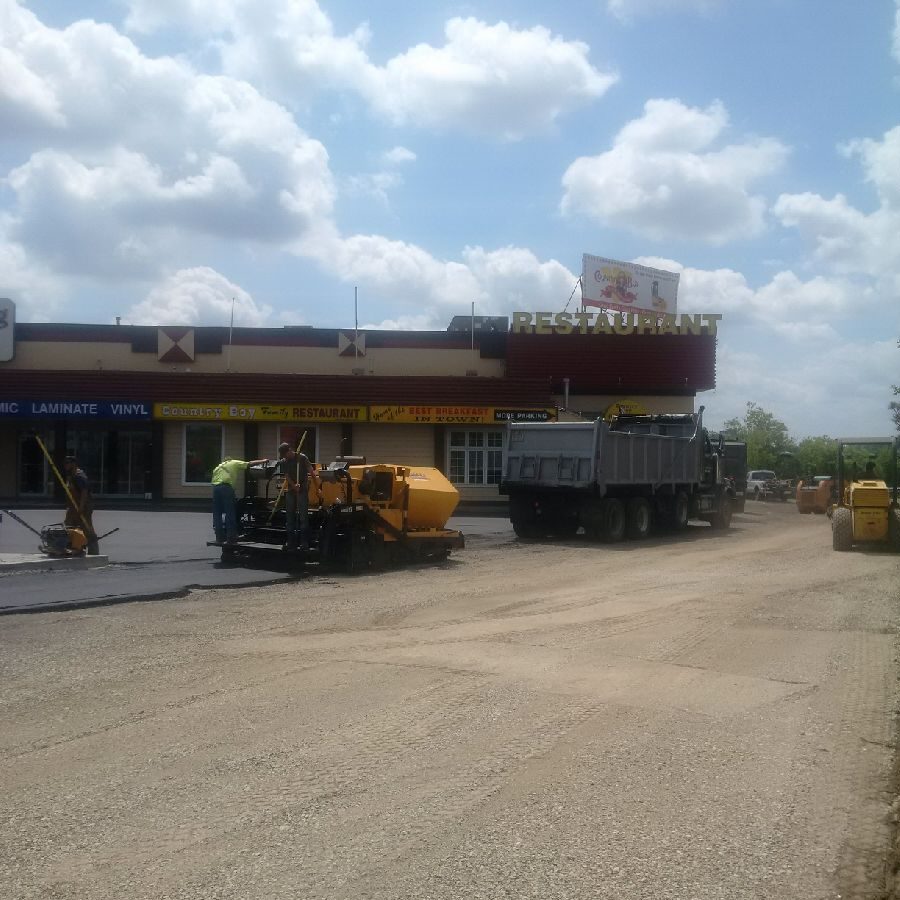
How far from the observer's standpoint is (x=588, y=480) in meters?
22.8

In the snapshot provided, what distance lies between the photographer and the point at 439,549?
1875cm

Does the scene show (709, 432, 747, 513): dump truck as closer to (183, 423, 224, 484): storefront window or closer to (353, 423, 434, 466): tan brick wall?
(353, 423, 434, 466): tan brick wall

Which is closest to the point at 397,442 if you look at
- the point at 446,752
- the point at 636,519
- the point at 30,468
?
the point at 30,468

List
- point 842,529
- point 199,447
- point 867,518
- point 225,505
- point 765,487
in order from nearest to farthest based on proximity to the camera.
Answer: point 225,505 < point 867,518 < point 842,529 < point 199,447 < point 765,487

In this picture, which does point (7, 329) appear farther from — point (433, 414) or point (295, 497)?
point (295, 497)

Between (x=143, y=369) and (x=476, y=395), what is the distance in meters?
12.3

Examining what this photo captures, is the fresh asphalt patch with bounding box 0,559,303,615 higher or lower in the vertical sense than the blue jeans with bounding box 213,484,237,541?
lower

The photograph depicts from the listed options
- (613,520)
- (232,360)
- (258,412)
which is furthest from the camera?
(232,360)

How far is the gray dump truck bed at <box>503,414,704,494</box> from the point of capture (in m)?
22.9

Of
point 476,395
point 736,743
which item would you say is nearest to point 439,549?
point 736,743

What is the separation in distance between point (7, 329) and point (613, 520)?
25363mm

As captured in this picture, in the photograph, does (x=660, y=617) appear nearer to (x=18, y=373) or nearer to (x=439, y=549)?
(x=439, y=549)

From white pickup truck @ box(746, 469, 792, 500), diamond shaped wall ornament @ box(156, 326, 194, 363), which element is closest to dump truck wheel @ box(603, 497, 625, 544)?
diamond shaped wall ornament @ box(156, 326, 194, 363)

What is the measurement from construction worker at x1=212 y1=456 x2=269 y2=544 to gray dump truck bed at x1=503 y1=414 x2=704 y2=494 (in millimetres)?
8149
